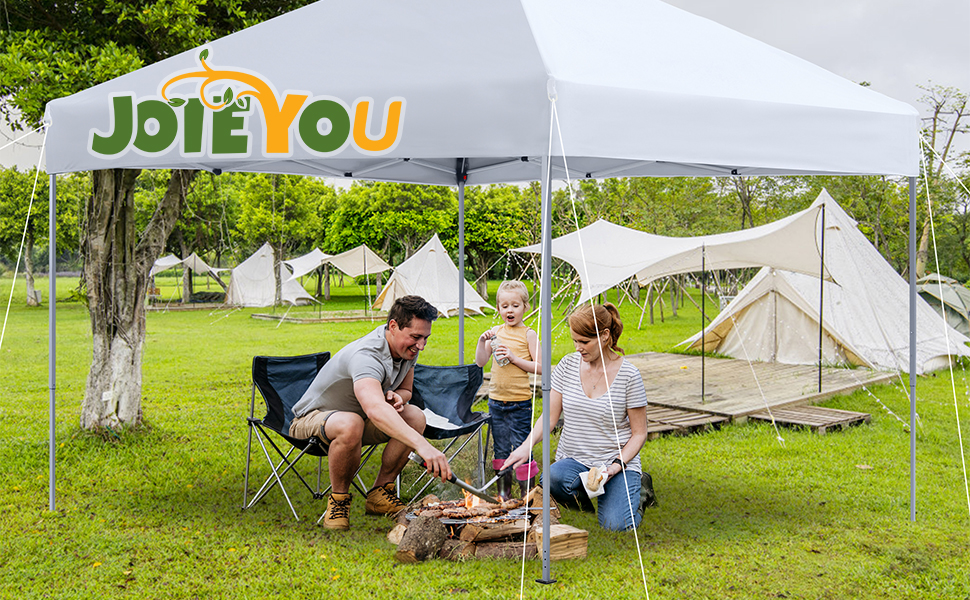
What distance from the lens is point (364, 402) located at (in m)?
3.24

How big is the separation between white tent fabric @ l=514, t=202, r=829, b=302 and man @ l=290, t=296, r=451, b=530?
3315 mm

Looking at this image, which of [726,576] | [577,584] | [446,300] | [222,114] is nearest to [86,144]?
[222,114]

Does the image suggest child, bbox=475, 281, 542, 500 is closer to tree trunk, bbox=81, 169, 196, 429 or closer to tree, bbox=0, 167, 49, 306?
tree trunk, bbox=81, 169, 196, 429

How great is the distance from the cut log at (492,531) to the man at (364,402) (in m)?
0.45

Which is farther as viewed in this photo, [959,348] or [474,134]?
[959,348]

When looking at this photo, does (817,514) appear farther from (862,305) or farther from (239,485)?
(862,305)

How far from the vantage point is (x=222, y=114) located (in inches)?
122

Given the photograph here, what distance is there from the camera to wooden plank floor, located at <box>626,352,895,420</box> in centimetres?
664

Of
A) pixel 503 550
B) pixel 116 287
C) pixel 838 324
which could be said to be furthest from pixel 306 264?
pixel 503 550

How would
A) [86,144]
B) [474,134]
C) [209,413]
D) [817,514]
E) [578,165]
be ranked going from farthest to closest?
[209,413]
[578,165]
[817,514]
[86,144]
[474,134]

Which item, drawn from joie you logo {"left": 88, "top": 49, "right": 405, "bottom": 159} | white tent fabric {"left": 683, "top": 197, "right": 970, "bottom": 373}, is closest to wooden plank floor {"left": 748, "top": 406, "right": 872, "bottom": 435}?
white tent fabric {"left": 683, "top": 197, "right": 970, "bottom": 373}

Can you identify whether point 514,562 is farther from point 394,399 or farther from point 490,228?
point 490,228

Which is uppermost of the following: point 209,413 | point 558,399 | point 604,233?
point 604,233

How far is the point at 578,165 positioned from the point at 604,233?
3.18 m
